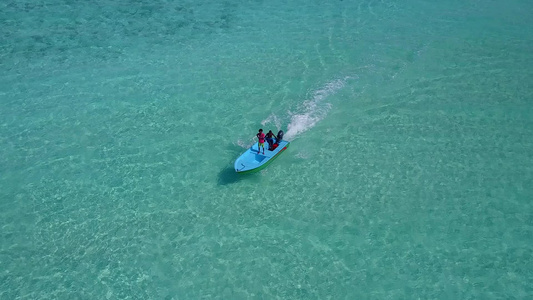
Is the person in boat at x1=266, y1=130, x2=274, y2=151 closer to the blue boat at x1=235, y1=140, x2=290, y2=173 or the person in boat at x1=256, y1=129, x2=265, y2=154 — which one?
the blue boat at x1=235, y1=140, x2=290, y2=173

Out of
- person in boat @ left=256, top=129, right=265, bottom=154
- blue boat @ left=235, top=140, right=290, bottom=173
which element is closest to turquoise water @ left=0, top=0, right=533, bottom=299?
blue boat @ left=235, top=140, right=290, bottom=173

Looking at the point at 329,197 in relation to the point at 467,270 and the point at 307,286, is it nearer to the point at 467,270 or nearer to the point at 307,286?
the point at 307,286

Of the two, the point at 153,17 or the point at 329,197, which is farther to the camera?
the point at 153,17

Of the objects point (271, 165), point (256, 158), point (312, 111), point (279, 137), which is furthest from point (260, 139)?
point (312, 111)

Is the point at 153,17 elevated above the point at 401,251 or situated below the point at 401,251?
above

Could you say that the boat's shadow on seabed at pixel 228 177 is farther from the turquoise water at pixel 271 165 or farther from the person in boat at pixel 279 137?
the person in boat at pixel 279 137

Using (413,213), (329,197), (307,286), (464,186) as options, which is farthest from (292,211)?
(464,186)
